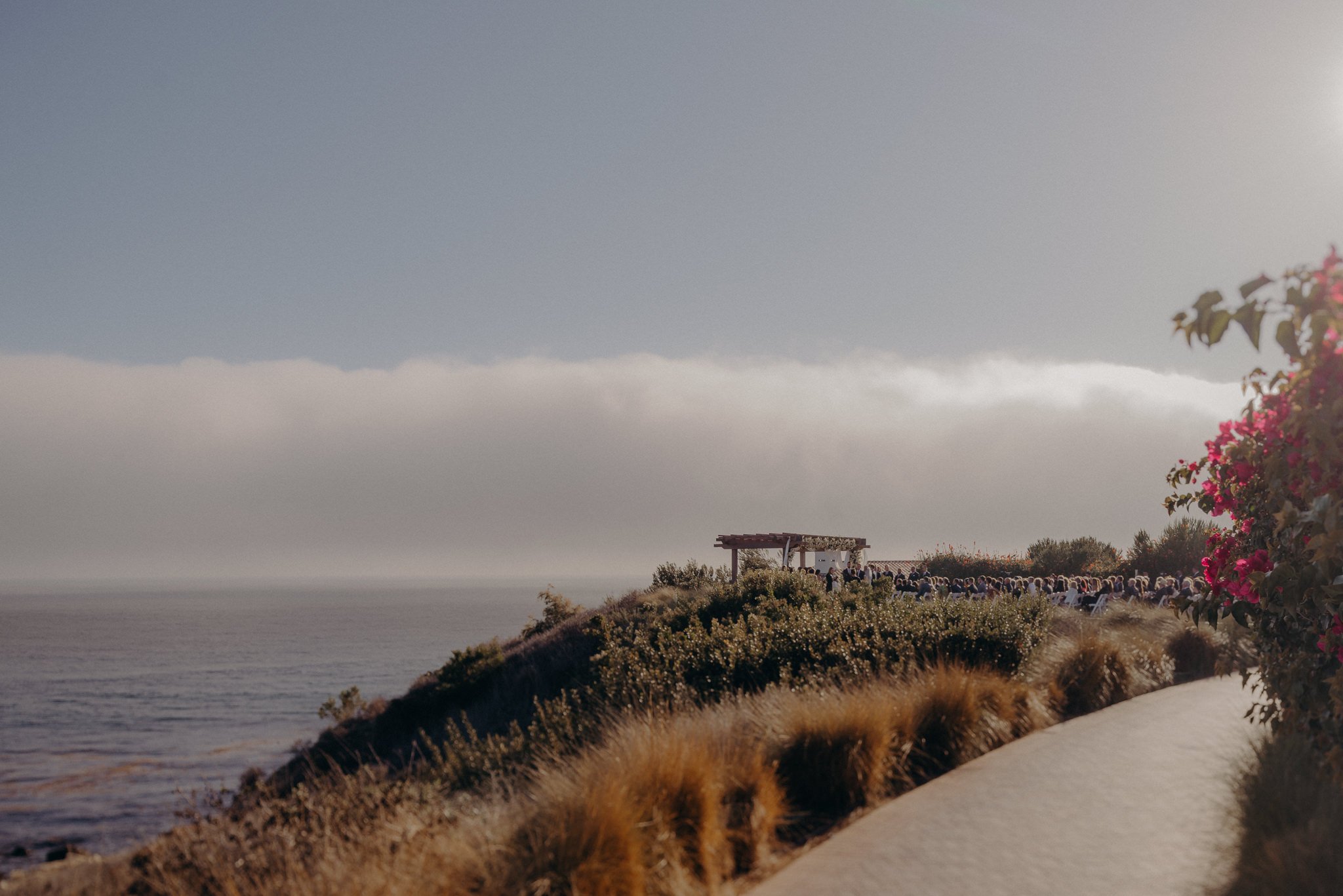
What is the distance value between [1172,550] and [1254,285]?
31.7m

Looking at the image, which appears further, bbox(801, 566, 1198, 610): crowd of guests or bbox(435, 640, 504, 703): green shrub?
bbox(435, 640, 504, 703): green shrub

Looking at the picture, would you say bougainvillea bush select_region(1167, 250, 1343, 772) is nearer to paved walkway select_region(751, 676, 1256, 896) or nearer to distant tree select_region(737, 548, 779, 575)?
paved walkway select_region(751, 676, 1256, 896)

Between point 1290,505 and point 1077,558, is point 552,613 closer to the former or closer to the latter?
point 1077,558

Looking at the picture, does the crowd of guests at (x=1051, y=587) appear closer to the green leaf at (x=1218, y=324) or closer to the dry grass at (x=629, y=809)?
the dry grass at (x=629, y=809)

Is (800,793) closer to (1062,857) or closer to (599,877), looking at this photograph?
(1062,857)

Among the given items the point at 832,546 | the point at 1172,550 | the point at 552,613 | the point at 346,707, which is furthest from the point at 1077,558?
the point at 346,707

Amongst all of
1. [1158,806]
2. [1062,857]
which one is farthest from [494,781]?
[1158,806]

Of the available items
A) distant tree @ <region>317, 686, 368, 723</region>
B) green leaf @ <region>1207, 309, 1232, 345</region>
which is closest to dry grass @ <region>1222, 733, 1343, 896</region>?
green leaf @ <region>1207, 309, 1232, 345</region>

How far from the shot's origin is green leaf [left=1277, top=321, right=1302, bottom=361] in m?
3.84

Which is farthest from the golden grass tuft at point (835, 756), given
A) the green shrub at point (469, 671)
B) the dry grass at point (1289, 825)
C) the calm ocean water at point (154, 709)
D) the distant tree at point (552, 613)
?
the distant tree at point (552, 613)

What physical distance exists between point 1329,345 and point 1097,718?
6.09 m

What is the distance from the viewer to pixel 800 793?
6.47 m

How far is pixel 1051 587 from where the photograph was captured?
75.5 feet

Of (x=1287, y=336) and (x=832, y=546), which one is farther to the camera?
(x=832, y=546)
